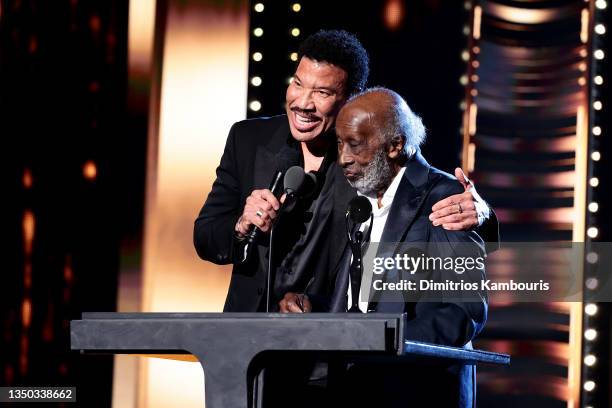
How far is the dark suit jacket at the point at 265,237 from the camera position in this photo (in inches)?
102

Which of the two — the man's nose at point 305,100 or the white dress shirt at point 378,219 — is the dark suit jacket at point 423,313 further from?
the man's nose at point 305,100

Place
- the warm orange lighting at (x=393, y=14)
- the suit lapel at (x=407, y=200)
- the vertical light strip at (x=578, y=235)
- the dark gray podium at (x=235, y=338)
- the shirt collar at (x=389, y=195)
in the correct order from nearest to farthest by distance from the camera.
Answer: the dark gray podium at (x=235, y=338), the suit lapel at (x=407, y=200), the shirt collar at (x=389, y=195), the vertical light strip at (x=578, y=235), the warm orange lighting at (x=393, y=14)

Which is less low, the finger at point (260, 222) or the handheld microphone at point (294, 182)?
the handheld microphone at point (294, 182)

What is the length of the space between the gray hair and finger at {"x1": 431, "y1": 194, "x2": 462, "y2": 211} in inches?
14.8

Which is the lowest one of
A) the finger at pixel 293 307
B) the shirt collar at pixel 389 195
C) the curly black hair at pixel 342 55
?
the finger at pixel 293 307

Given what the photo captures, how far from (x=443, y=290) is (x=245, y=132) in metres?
0.88

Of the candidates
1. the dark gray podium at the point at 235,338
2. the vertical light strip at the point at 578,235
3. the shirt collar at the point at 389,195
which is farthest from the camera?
the vertical light strip at the point at 578,235

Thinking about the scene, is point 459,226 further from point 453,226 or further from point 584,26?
Answer: point 584,26

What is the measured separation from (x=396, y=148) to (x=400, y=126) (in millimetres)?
70

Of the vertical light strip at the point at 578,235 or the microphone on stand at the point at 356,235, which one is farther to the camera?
the vertical light strip at the point at 578,235

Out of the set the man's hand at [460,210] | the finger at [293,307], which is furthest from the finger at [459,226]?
the finger at [293,307]

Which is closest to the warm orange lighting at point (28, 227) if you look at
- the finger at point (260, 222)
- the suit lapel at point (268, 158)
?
the suit lapel at point (268, 158)

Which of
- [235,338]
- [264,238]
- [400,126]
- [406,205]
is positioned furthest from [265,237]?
[235,338]

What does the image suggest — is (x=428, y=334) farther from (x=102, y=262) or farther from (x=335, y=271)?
(x=102, y=262)
